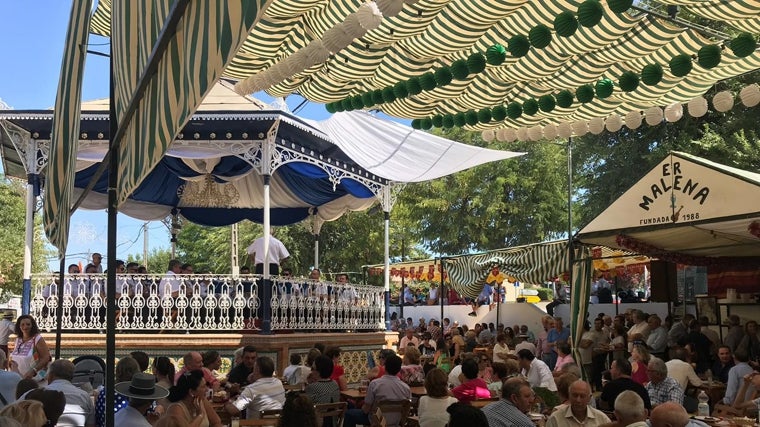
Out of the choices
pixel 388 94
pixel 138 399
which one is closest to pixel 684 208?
pixel 388 94

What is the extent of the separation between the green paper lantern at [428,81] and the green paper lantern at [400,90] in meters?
0.33

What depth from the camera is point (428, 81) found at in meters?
7.84

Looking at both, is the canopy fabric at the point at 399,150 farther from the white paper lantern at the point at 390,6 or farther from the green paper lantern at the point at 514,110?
the white paper lantern at the point at 390,6

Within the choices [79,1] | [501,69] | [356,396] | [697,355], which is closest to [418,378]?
[356,396]

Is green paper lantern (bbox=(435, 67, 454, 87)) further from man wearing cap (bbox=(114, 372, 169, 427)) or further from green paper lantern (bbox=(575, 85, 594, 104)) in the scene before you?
man wearing cap (bbox=(114, 372, 169, 427))

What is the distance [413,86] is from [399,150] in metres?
7.48

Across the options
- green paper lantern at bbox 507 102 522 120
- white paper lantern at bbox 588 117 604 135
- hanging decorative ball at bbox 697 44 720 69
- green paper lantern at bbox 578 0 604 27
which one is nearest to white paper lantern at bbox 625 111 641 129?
white paper lantern at bbox 588 117 604 135

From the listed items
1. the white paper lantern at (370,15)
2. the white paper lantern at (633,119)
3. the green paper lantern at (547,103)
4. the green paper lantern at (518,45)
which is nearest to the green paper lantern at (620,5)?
the green paper lantern at (518,45)

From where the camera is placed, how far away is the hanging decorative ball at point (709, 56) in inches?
263

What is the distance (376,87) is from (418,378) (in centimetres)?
375

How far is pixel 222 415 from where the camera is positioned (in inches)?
296

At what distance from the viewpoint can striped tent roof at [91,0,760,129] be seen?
22.3ft

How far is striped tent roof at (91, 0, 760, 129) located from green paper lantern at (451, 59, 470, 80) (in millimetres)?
146

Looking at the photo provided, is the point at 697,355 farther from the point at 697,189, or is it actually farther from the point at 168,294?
the point at 168,294
